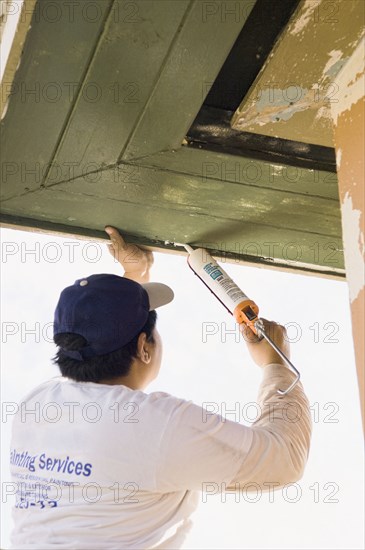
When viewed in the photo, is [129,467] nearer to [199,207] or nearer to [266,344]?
[266,344]

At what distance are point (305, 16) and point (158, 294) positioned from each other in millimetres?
756

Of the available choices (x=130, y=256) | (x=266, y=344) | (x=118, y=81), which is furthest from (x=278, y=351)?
(x=118, y=81)

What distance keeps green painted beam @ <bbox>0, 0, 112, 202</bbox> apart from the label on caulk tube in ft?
1.71

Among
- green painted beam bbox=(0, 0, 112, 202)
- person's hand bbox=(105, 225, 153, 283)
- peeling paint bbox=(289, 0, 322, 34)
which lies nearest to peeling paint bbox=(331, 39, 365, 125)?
peeling paint bbox=(289, 0, 322, 34)

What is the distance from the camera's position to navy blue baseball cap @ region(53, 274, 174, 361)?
64.1 inches

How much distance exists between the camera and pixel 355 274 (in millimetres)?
1282

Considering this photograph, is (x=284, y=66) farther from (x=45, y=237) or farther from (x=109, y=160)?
(x=45, y=237)

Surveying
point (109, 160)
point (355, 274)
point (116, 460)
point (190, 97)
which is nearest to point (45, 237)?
point (109, 160)

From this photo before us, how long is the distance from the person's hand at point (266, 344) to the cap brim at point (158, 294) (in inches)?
8.0

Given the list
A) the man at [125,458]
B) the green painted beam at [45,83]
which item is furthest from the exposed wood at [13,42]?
the man at [125,458]

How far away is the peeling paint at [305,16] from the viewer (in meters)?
1.39

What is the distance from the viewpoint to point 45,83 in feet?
4.78

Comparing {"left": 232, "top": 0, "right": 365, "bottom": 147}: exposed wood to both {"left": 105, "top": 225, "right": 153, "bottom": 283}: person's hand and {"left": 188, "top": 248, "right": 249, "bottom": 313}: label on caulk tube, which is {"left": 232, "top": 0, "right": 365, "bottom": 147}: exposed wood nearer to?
{"left": 188, "top": 248, "right": 249, "bottom": 313}: label on caulk tube

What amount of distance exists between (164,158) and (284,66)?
0.36 m
